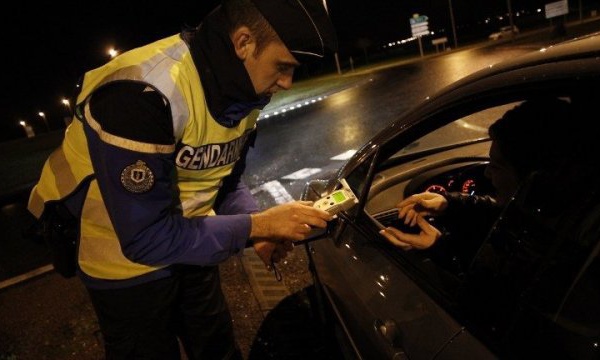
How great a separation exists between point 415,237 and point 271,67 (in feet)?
3.17

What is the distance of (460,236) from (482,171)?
64 cm

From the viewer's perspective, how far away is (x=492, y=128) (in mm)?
1780

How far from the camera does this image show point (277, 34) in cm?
131

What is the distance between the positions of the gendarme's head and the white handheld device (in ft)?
1.62

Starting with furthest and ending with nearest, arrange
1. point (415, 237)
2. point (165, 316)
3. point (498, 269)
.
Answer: point (415, 237) → point (165, 316) → point (498, 269)

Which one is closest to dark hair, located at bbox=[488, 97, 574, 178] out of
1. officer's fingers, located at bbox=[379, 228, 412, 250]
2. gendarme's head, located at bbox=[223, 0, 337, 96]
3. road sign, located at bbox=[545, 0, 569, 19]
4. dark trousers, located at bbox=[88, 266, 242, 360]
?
officer's fingers, located at bbox=[379, 228, 412, 250]

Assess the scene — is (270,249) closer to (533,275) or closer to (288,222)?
(288,222)

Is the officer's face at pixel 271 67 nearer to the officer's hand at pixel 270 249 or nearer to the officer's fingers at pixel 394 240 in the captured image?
the officer's hand at pixel 270 249

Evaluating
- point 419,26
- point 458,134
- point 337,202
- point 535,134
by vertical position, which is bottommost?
point 458,134

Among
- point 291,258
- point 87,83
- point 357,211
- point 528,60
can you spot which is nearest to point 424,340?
point 357,211

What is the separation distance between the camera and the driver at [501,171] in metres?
1.41

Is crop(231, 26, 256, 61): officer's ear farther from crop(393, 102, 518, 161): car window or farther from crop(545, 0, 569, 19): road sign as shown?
crop(545, 0, 569, 19): road sign

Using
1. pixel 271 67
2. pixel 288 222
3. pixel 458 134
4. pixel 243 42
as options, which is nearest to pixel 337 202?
pixel 288 222

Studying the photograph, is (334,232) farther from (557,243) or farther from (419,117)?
(557,243)
